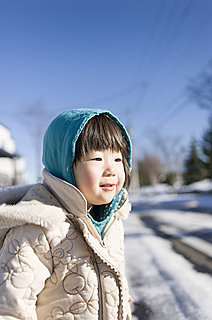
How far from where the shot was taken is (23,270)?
3.50 ft

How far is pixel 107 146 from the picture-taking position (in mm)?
1311

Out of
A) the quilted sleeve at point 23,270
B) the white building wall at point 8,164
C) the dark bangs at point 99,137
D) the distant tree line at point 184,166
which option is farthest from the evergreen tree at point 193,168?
the quilted sleeve at point 23,270

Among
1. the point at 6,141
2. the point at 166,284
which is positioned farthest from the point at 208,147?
the point at 166,284

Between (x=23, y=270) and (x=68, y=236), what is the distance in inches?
8.3

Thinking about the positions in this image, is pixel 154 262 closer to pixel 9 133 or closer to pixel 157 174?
pixel 9 133

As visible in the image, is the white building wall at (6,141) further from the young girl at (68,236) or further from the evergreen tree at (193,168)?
the evergreen tree at (193,168)

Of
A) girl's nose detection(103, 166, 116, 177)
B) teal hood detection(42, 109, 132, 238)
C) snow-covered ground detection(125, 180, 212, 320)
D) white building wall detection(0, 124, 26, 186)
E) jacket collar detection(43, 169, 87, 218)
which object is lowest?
snow-covered ground detection(125, 180, 212, 320)

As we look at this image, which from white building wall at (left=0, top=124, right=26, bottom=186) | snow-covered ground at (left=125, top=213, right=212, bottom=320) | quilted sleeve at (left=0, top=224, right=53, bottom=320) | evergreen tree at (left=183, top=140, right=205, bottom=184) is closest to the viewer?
quilted sleeve at (left=0, top=224, right=53, bottom=320)

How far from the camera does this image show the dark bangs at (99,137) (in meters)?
1.27

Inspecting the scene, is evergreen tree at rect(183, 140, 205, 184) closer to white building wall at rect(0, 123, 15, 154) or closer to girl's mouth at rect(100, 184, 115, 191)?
white building wall at rect(0, 123, 15, 154)

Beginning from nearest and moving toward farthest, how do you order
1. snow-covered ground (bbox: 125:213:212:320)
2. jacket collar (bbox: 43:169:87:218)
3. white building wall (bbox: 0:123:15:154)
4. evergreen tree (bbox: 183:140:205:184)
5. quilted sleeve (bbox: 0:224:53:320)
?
1. quilted sleeve (bbox: 0:224:53:320)
2. jacket collar (bbox: 43:169:87:218)
3. snow-covered ground (bbox: 125:213:212:320)
4. white building wall (bbox: 0:123:15:154)
5. evergreen tree (bbox: 183:140:205:184)

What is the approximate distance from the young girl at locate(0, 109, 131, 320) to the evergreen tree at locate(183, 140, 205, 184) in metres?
39.5

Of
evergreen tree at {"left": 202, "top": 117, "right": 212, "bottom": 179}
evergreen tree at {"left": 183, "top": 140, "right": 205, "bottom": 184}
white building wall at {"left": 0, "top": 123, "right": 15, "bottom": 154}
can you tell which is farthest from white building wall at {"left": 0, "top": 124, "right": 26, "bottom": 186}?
evergreen tree at {"left": 183, "top": 140, "right": 205, "bottom": 184}

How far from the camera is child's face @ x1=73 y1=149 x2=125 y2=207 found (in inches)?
49.3
